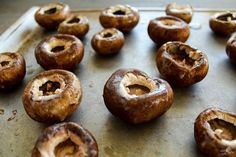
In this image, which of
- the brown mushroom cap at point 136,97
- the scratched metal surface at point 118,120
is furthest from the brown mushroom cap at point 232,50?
the brown mushroom cap at point 136,97

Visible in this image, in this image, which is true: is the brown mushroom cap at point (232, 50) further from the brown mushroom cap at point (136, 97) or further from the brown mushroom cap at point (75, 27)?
the brown mushroom cap at point (75, 27)

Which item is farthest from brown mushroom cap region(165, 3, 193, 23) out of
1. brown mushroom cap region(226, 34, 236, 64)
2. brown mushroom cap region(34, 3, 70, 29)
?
brown mushroom cap region(34, 3, 70, 29)

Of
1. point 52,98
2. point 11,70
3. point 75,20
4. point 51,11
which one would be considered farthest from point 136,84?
point 51,11

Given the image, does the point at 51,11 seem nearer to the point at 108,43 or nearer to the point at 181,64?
the point at 108,43

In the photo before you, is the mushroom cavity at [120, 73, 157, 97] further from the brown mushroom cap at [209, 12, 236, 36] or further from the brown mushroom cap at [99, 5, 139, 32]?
the brown mushroom cap at [209, 12, 236, 36]

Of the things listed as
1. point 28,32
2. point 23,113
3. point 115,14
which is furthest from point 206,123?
point 28,32

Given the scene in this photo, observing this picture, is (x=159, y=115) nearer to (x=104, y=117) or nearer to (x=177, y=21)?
(x=104, y=117)
